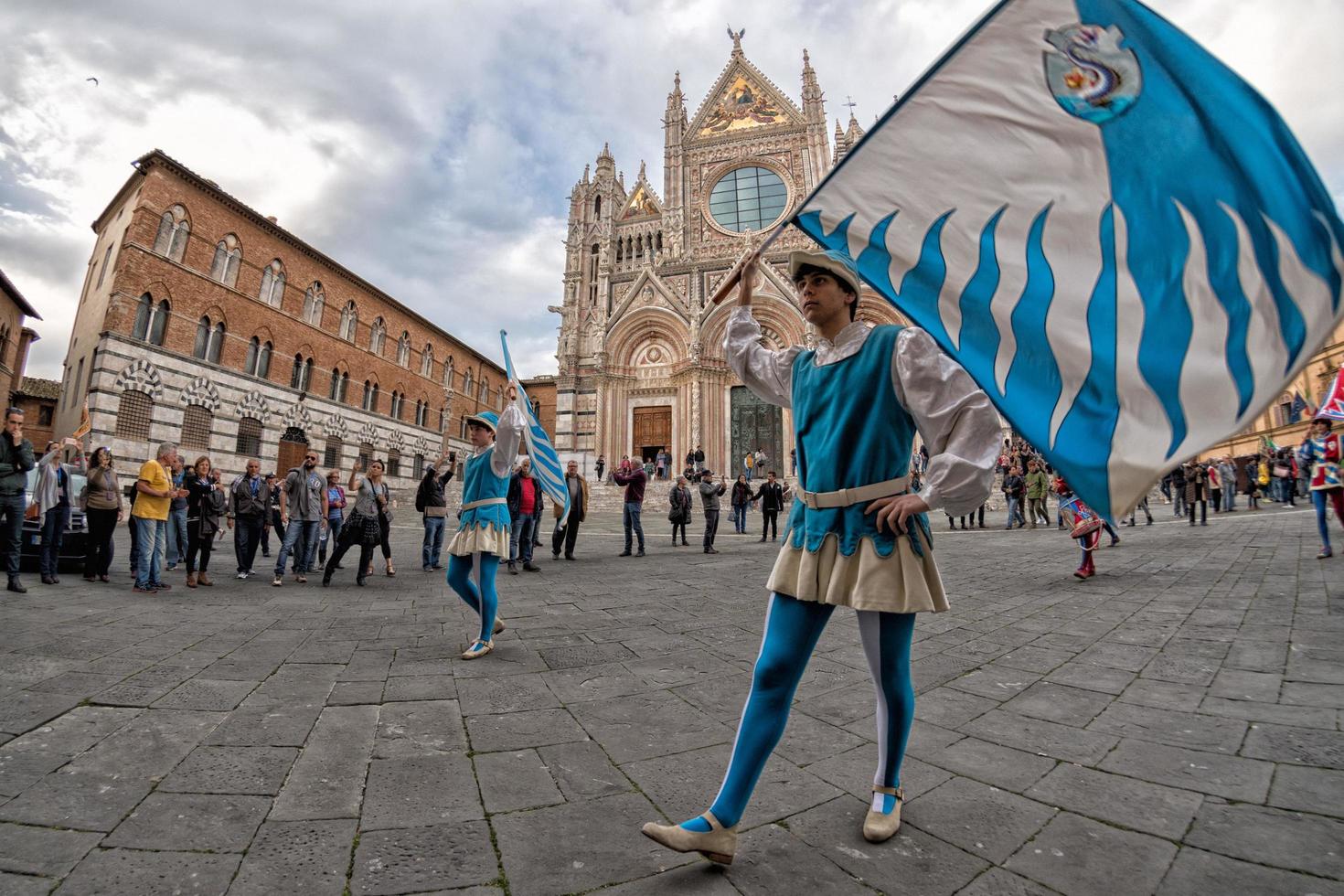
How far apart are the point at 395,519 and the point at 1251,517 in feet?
78.2

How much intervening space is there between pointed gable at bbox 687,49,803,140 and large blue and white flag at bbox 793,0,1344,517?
34023 mm

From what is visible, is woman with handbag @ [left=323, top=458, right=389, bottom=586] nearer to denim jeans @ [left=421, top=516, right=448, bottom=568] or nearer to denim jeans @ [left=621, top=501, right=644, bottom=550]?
denim jeans @ [left=421, top=516, right=448, bottom=568]

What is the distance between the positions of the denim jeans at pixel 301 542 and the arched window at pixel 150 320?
49.8 feet

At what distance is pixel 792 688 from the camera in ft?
5.57

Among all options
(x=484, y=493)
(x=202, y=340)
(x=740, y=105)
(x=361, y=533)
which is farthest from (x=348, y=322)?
(x=484, y=493)

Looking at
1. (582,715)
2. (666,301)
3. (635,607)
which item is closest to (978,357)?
(582,715)

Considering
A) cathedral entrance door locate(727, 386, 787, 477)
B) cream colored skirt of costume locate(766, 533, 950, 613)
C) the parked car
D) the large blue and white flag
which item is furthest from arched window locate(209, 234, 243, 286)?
cream colored skirt of costume locate(766, 533, 950, 613)

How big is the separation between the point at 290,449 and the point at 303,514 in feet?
57.0

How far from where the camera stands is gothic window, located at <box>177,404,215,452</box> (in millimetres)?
18453

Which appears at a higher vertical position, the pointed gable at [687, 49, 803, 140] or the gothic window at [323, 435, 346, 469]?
the pointed gable at [687, 49, 803, 140]

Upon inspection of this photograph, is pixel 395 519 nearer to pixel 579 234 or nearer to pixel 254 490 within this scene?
pixel 254 490

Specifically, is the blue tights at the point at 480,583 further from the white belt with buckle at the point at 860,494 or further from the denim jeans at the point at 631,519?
the denim jeans at the point at 631,519

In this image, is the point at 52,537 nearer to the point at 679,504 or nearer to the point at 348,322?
the point at 679,504

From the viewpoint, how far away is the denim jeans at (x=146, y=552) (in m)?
6.43
